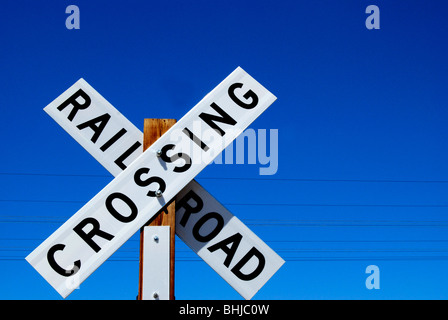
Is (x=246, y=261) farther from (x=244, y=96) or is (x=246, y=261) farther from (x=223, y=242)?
(x=244, y=96)

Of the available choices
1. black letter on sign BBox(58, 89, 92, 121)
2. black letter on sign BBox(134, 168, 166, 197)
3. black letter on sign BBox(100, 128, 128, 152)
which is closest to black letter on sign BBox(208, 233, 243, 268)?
black letter on sign BBox(134, 168, 166, 197)

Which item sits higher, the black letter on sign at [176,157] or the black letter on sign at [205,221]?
the black letter on sign at [176,157]

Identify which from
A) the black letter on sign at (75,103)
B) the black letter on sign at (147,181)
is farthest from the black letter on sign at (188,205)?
the black letter on sign at (75,103)

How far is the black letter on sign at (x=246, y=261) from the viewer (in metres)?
2.16

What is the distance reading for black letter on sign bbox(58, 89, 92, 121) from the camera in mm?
2301

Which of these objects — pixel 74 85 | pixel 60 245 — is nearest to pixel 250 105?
pixel 74 85

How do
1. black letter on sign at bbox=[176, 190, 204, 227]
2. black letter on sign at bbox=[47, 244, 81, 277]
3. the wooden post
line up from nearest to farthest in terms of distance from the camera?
black letter on sign at bbox=[47, 244, 81, 277] → the wooden post → black letter on sign at bbox=[176, 190, 204, 227]

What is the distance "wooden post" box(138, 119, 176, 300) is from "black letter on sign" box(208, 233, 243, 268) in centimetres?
21

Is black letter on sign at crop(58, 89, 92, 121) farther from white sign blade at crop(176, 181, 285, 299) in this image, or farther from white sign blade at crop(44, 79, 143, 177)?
white sign blade at crop(176, 181, 285, 299)

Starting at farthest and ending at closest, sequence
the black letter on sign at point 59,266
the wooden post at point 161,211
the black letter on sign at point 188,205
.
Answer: the black letter on sign at point 188,205
the wooden post at point 161,211
the black letter on sign at point 59,266

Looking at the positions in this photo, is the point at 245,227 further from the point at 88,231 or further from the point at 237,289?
the point at 88,231

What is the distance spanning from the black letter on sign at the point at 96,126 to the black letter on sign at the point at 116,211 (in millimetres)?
360

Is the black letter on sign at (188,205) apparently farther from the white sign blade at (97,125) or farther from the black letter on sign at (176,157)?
the white sign blade at (97,125)

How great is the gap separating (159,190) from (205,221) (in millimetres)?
281
